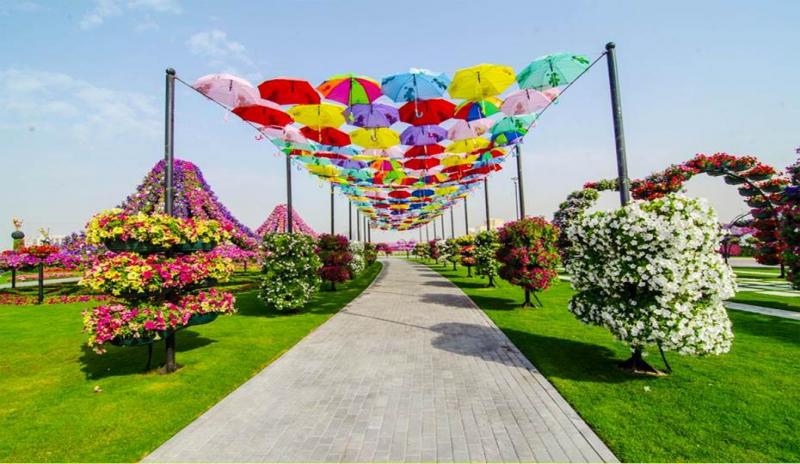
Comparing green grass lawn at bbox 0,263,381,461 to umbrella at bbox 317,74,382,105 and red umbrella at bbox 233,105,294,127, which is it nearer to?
red umbrella at bbox 233,105,294,127

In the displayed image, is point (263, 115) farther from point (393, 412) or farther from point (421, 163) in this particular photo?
point (393, 412)

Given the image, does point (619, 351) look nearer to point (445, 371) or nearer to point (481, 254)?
point (445, 371)

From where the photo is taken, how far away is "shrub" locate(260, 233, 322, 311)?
39.3 ft

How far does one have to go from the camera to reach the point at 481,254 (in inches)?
757

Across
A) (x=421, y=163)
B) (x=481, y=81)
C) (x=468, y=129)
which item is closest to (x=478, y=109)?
(x=481, y=81)

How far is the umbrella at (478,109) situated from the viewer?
931 centimetres

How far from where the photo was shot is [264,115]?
9383 mm

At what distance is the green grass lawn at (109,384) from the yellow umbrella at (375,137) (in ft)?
18.8

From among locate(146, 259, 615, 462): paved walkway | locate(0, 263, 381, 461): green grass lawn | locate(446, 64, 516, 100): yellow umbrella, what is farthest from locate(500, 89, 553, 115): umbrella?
locate(0, 263, 381, 461): green grass lawn

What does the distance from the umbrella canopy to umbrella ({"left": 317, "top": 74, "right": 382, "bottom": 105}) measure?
3.90 metres

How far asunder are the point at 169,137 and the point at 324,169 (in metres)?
9.16

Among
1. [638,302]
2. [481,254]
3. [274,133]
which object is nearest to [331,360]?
[638,302]

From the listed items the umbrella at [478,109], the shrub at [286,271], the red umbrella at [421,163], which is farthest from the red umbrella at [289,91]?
the red umbrella at [421,163]

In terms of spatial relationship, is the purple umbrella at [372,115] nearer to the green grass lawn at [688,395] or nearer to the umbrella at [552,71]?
the umbrella at [552,71]
